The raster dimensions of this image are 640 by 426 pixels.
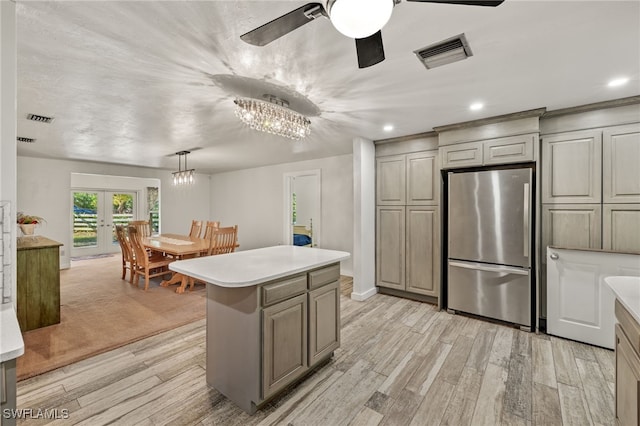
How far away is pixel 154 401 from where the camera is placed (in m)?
1.87

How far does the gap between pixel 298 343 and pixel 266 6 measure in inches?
80.3

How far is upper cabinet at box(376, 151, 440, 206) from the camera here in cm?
367

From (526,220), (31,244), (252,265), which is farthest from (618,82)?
(31,244)

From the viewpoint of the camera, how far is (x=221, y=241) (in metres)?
4.47

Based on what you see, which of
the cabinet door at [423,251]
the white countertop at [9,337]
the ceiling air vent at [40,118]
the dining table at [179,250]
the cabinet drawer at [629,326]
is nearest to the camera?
the white countertop at [9,337]

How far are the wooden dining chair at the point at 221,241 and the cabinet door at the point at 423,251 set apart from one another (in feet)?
9.04

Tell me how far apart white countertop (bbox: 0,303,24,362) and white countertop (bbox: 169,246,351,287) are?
77 cm

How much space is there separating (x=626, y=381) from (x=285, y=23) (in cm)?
228

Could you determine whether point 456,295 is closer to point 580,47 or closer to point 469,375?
point 469,375

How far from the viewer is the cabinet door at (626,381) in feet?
3.85

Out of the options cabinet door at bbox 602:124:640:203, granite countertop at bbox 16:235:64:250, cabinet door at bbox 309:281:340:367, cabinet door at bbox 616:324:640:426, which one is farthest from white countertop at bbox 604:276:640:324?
granite countertop at bbox 16:235:64:250

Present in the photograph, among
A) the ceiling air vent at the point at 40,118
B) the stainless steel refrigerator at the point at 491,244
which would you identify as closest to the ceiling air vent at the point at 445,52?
the stainless steel refrigerator at the point at 491,244

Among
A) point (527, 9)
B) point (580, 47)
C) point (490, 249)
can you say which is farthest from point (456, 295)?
point (527, 9)

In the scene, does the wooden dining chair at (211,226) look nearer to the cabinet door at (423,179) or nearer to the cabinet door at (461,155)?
the cabinet door at (423,179)
